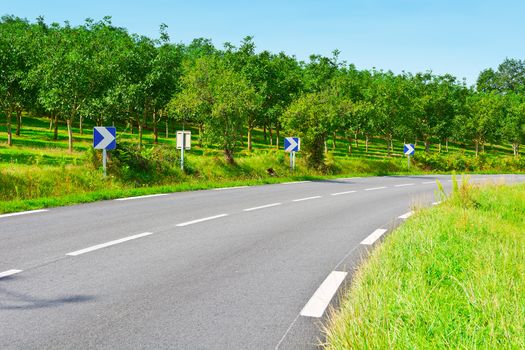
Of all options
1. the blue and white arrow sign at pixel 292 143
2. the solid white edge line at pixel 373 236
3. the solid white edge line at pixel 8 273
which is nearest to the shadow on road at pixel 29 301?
the solid white edge line at pixel 8 273

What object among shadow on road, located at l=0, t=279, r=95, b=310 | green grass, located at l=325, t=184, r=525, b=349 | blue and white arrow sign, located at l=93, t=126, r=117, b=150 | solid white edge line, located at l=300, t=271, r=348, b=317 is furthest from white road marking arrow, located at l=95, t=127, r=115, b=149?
solid white edge line, located at l=300, t=271, r=348, b=317

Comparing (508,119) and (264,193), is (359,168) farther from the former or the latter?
(508,119)

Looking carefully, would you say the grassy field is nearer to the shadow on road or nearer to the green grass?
the shadow on road

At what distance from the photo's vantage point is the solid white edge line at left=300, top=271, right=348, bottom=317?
4.41 m

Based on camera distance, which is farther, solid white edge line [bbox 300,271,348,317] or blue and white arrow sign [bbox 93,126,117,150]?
blue and white arrow sign [bbox 93,126,117,150]

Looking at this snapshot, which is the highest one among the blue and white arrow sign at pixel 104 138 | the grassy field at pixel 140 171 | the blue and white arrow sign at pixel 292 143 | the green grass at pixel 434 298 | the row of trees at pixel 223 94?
the row of trees at pixel 223 94

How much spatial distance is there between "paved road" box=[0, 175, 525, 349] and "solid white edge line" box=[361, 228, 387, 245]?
73mm

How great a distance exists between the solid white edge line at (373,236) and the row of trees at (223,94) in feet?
45.2

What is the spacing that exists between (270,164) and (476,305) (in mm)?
20545

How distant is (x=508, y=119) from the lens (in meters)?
73.4

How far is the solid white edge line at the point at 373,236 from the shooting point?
7.84 meters

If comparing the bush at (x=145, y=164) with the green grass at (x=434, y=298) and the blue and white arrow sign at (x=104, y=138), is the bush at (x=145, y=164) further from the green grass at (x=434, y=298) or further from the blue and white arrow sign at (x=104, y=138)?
the green grass at (x=434, y=298)

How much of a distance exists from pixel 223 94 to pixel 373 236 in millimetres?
15300

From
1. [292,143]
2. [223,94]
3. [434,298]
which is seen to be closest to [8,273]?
[434,298]
